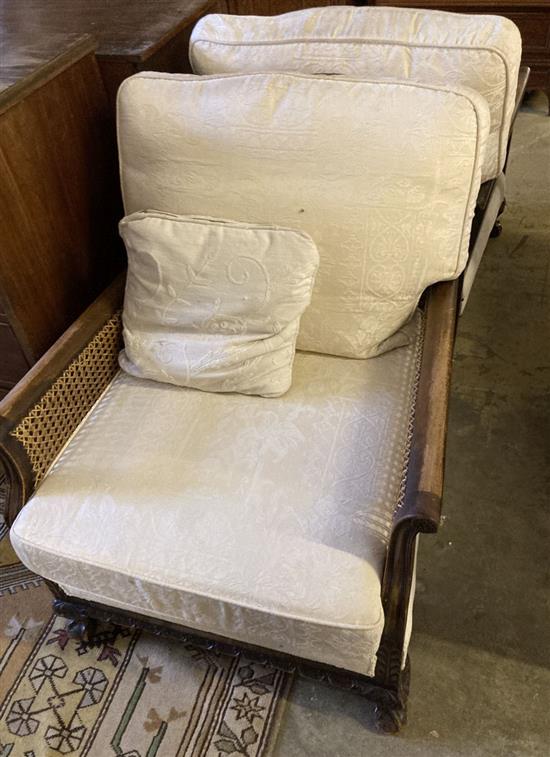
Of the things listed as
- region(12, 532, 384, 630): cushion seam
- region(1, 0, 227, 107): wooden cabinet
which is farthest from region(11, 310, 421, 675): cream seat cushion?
region(1, 0, 227, 107): wooden cabinet

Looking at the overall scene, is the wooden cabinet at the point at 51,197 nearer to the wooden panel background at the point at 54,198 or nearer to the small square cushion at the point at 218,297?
the wooden panel background at the point at 54,198

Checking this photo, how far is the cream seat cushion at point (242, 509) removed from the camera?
96 cm

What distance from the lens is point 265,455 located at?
3.64 feet

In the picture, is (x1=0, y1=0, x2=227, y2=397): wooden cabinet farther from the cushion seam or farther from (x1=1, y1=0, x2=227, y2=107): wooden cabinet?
the cushion seam

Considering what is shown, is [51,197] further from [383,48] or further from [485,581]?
[485,581]

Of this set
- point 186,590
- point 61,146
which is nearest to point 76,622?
point 186,590

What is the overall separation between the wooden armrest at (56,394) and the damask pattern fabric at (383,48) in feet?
1.76

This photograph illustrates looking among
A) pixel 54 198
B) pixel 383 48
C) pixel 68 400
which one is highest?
pixel 383 48

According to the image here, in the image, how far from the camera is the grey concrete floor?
1.16 meters

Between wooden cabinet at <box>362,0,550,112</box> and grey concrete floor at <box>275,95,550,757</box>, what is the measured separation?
119 centimetres

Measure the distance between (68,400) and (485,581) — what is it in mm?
950

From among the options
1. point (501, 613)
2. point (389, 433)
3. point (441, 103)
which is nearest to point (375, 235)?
point (441, 103)

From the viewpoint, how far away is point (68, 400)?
3.92 ft

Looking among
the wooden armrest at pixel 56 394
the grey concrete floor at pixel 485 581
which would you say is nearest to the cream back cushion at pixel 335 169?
the wooden armrest at pixel 56 394
